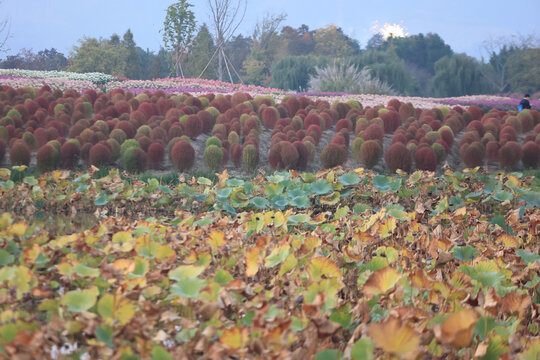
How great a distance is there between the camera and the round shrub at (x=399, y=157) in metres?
6.11

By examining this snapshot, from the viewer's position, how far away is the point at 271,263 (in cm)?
189

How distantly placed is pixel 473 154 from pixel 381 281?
5.44m

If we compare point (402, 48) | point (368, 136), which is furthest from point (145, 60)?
point (368, 136)

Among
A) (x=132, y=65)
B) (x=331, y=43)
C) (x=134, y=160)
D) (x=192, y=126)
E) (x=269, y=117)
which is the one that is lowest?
(x=134, y=160)

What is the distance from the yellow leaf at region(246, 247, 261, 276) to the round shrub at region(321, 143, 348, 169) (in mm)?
4261

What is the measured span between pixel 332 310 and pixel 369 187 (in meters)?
3.26

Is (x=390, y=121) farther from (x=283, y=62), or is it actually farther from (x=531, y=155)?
(x=283, y=62)

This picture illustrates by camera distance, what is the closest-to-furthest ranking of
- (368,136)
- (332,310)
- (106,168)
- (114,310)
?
(114,310) → (332,310) → (106,168) → (368,136)

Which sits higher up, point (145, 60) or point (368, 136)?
point (145, 60)

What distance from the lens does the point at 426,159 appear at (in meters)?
6.14

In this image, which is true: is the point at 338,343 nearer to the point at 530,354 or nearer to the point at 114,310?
the point at 530,354

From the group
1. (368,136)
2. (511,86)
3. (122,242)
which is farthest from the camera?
(511,86)

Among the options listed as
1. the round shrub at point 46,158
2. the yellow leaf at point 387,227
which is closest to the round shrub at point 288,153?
the round shrub at point 46,158

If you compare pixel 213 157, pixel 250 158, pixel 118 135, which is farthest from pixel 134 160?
pixel 250 158
